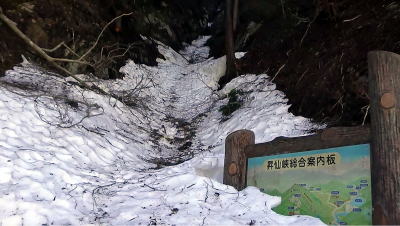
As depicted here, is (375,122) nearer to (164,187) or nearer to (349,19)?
(164,187)

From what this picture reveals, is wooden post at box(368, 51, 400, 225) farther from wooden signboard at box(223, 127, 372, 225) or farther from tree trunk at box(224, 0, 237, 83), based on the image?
tree trunk at box(224, 0, 237, 83)

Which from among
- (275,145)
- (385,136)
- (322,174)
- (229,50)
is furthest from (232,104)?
(385,136)

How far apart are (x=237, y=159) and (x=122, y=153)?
272 cm

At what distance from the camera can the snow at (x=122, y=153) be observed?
4.20 metres

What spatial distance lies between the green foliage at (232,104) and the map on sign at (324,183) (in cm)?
503

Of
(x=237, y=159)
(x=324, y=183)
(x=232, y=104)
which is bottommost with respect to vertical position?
(x=324, y=183)

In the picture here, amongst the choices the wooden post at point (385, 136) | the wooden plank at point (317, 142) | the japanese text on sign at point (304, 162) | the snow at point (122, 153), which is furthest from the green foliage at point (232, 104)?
the wooden post at point (385, 136)

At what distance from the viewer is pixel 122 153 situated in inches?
270

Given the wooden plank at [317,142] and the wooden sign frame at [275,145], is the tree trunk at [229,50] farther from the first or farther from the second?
the wooden plank at [317,142]

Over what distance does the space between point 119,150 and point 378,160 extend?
15.1 ft

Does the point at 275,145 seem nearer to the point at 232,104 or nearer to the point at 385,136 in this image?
the point at 385,136

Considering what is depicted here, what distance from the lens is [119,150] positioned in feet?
22.6

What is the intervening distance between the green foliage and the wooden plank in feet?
15.7

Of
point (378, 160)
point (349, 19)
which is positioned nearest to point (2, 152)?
point (378, 160)
